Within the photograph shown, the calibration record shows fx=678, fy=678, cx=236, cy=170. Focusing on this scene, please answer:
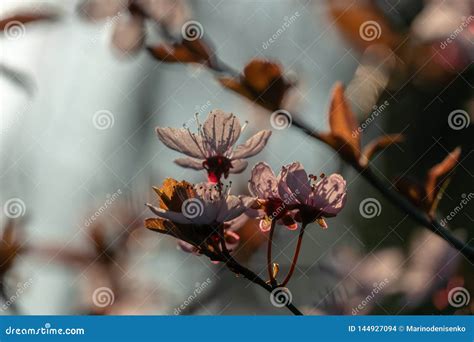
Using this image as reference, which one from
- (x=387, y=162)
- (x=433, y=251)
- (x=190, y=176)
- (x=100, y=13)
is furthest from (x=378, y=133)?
(x=100, y=13)

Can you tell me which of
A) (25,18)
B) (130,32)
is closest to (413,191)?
(130,32)

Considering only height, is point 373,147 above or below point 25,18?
above

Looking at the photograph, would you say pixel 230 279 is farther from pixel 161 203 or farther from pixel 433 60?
pixel 433 60

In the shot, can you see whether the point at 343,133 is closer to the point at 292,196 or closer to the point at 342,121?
the point at 342,121

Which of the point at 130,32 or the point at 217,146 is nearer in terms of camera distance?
the point at 217,146

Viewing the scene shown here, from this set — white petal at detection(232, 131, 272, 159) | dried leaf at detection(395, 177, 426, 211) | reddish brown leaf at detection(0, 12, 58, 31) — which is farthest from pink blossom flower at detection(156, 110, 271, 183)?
reddish brown leaf at detection(0, 12, 58, 31)

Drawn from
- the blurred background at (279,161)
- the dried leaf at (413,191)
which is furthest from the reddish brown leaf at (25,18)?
the dried leaf at (413,191)

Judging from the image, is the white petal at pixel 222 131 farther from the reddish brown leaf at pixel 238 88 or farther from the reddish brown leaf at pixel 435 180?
the reddish brown leaf at pixel 435 180

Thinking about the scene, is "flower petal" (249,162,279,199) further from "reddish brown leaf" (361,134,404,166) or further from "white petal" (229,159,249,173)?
"reddish brown leaf" (361,134,404,166)
